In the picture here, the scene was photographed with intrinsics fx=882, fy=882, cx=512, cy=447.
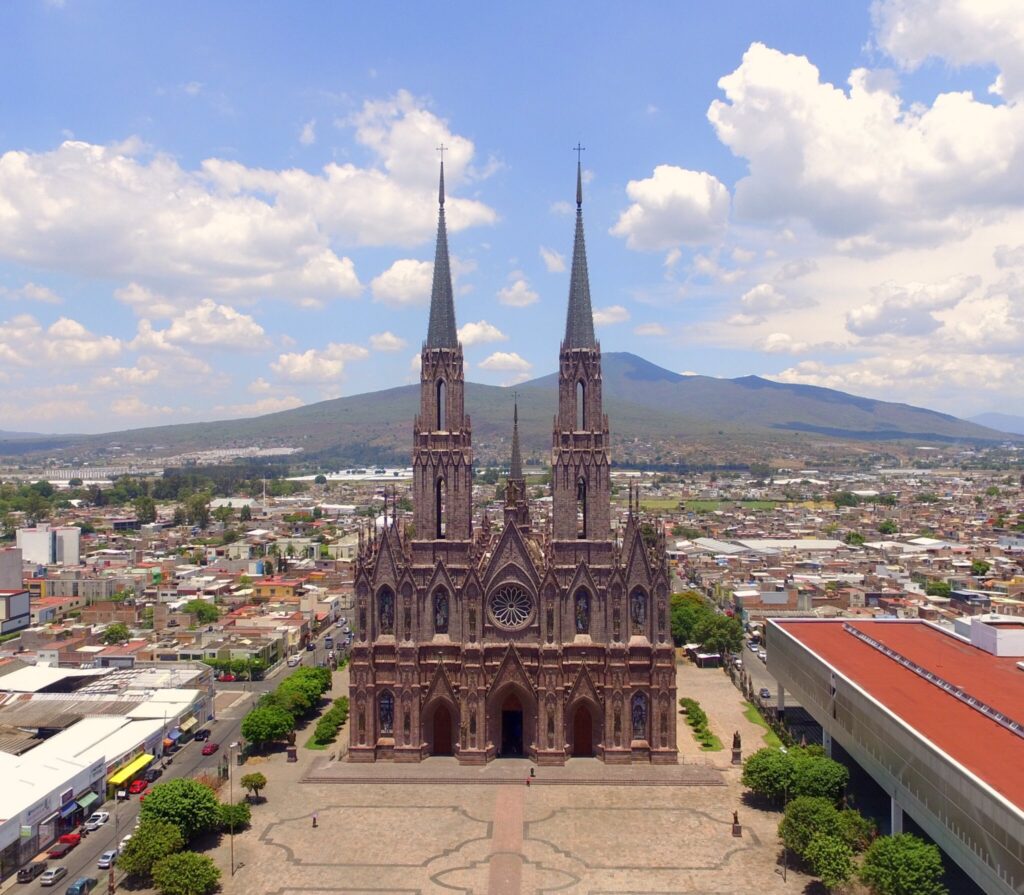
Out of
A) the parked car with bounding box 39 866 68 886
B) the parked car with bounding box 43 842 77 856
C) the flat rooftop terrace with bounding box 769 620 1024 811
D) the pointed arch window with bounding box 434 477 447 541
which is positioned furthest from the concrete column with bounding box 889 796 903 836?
the parked car with bounding box 43 842 77 856

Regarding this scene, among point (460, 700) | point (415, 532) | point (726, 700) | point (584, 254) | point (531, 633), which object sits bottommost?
point (726, 700)

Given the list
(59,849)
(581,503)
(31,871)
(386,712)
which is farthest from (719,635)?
(31,871)

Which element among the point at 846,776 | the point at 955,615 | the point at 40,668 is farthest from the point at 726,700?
the point at 40,668

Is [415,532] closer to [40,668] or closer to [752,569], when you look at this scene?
[40,668]

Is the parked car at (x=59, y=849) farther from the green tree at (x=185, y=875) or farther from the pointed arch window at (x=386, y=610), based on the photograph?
the pointed arch window at (x=386, y=610)

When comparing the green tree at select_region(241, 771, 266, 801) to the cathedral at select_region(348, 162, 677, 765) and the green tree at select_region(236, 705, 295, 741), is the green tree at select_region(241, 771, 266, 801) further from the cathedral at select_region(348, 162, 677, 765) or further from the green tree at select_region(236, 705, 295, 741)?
the green tree at select_region(236, 705, 295, 741)

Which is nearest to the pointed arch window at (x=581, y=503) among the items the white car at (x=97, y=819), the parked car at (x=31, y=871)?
the white car at (x=97, y=819)

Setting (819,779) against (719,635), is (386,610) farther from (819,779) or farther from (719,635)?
(719,635)
